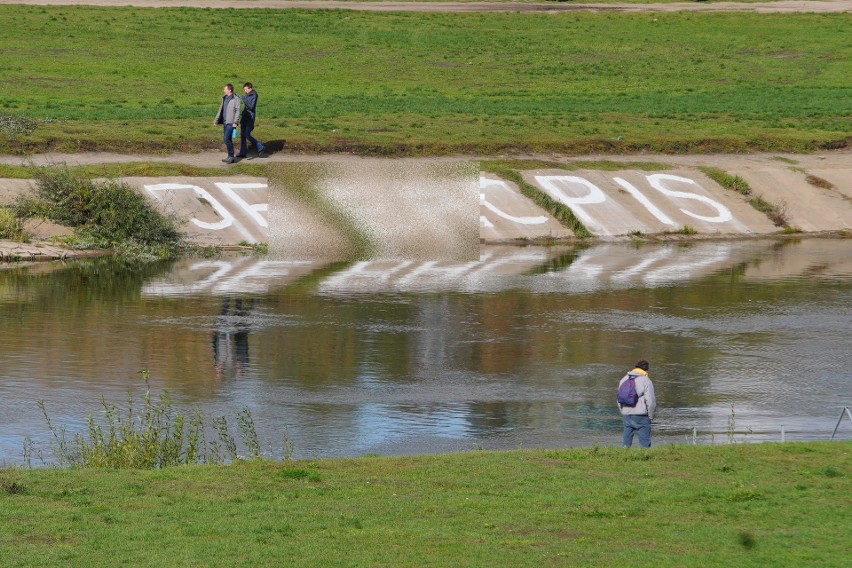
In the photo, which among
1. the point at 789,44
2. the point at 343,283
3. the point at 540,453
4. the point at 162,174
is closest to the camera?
the point at 540,453

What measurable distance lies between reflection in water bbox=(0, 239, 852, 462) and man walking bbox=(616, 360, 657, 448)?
122 centimetres

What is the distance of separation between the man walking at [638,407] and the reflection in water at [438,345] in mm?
1220

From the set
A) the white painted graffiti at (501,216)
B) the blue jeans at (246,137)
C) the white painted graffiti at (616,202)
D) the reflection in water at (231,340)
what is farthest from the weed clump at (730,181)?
the reflection in water at (231,340)

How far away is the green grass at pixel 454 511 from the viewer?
1188 cm

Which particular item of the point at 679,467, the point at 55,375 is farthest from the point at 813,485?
the point at 55,375

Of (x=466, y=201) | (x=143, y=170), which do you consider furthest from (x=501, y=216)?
(x=143, y=170)

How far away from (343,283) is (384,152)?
1237 cm

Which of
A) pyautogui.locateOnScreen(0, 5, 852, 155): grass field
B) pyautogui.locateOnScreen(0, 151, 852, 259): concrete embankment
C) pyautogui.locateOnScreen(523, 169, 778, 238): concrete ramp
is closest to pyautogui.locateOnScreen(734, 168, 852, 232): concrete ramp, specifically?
pyautogui.locateOnScreen(0, 151, 852, 259): concrete embankment

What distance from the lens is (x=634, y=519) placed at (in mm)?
13047

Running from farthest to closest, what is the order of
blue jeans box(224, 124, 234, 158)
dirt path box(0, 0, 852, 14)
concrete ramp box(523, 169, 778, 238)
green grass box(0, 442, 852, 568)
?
dirt path box(0, 0, 852, 14) → concrete ramp box(523, 169, 778, 238) → blue jeans box(224, 124, 234, 158) → green grass box(0, 442, 852, 568)

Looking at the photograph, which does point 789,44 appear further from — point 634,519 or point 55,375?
point 634,519

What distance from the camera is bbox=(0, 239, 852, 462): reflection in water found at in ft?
62.5

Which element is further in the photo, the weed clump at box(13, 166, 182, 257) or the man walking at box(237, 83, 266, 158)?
the man walking at box(237, 83, 266, 158)

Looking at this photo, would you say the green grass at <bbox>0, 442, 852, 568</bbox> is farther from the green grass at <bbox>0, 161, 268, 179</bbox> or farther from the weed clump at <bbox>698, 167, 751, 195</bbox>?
the weed clump at <bbox>698, 167, 751, 195</bbox>
